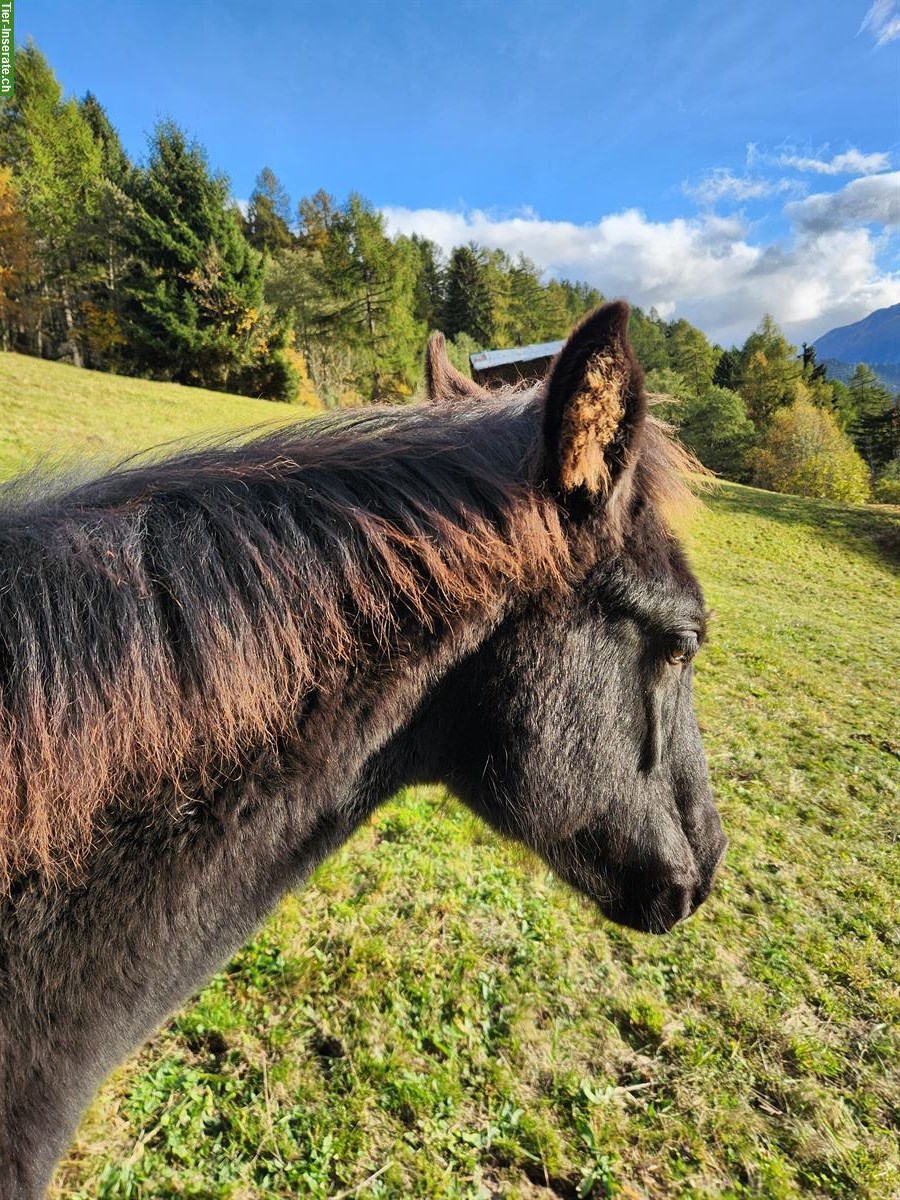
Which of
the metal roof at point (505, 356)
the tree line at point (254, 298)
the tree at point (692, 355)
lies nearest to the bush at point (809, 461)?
the tree line at point (254, 298)

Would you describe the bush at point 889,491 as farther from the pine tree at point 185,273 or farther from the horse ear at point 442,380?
the horse ear at point 442,380

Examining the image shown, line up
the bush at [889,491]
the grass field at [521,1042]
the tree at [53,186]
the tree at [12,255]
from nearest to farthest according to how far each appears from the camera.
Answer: the grass field at [521,1042] < the tree at [12,255] < the tree at [53,186] < the bush at [889,491]

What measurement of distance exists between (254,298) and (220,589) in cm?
4011

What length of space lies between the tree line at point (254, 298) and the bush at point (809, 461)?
171mm

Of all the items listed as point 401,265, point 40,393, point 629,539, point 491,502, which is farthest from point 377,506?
point 401,265

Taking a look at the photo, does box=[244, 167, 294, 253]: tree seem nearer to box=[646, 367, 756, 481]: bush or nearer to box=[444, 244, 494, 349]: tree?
box=[444, 244, 494, 349]: tree

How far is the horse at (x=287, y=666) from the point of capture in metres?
1.12

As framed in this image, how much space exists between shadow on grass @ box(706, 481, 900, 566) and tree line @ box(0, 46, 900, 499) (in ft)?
17.2

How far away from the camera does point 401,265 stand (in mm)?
46156

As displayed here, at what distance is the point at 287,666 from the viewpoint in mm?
1244

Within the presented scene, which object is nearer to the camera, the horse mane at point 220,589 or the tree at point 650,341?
the horse mane at point 220,589

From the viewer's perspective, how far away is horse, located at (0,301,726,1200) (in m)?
1.12

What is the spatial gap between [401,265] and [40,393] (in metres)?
36.9

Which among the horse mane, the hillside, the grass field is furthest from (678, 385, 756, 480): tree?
the horse mane
